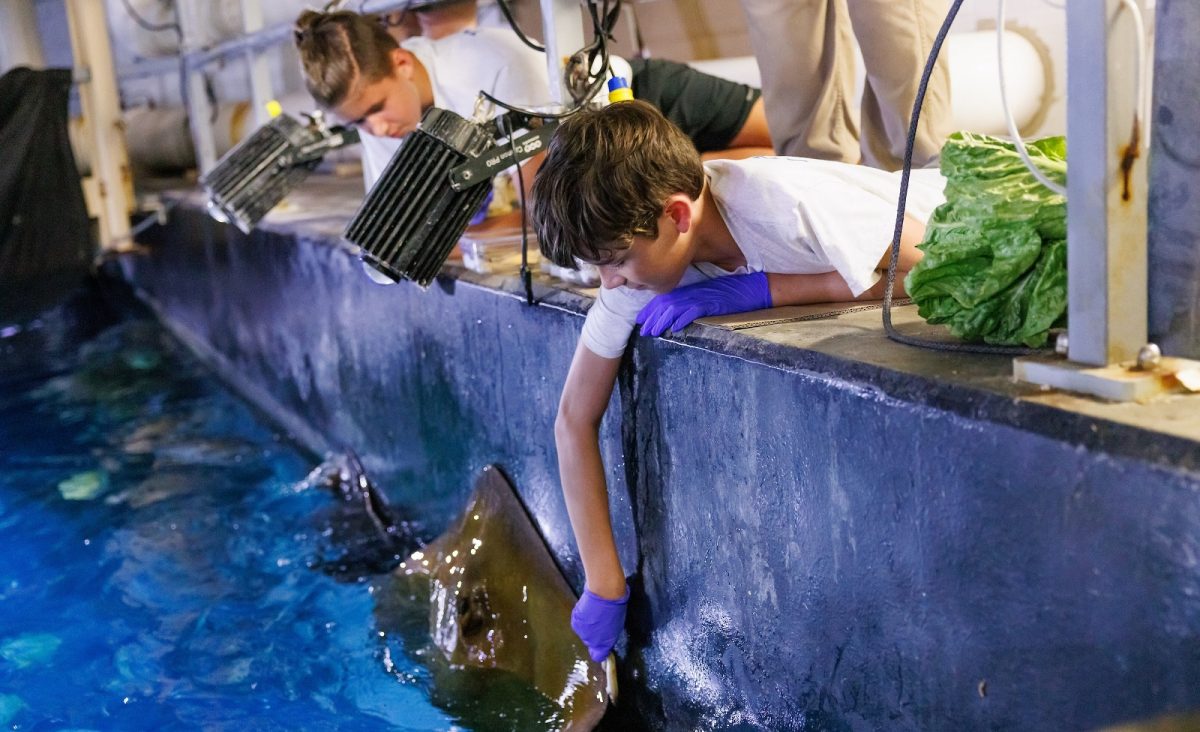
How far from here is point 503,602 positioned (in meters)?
2.72

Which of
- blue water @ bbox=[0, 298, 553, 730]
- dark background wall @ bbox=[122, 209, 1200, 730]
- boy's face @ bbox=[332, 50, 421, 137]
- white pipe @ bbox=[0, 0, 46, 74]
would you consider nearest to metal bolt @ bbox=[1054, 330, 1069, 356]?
dark background wall @ bbox=[122, 209, 1200, 730]

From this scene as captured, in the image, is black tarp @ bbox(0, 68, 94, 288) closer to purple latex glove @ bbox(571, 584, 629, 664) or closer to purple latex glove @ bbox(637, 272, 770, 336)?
purple latex glove @ bbox(571, 584, 629, 664)

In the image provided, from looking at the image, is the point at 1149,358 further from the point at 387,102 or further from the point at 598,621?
the point at 387,102

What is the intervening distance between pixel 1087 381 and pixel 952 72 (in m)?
2.51

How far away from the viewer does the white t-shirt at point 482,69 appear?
3.18 metres

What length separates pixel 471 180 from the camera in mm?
2527

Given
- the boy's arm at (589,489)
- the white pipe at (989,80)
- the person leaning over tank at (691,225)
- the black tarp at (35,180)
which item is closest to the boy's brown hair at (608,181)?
the person leaning over tank at (691,225)

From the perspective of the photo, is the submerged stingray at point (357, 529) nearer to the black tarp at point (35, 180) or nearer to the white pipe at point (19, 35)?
the black tarp at point (35, 180)

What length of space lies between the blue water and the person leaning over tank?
3.29 feet

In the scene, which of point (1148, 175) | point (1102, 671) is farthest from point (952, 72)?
point (1102, 671)

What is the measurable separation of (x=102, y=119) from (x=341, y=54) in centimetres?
456

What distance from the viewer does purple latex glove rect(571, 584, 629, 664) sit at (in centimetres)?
230

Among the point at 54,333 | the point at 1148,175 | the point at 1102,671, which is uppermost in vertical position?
the point at 1148,175

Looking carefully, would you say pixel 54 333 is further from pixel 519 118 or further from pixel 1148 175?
pixel 1148 175
